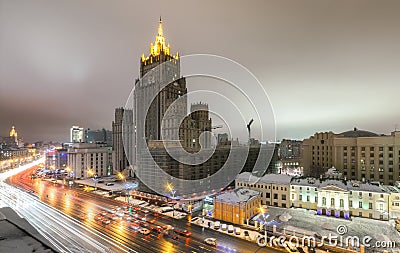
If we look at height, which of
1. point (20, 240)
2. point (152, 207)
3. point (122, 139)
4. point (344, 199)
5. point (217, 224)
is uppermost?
point (20, 240)

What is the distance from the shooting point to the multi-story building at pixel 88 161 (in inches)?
2783

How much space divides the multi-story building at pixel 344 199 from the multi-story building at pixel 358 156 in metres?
22.8

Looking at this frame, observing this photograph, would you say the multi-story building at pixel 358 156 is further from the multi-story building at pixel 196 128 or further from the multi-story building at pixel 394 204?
the multi-story building at pixel 196 128

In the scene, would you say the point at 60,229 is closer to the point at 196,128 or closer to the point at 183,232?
the point at 183,232

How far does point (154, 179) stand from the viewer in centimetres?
4703

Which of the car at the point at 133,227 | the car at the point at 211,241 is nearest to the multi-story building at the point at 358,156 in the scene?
the car at the point at 211,241

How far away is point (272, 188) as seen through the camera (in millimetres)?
38875

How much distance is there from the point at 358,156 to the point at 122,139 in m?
78.3

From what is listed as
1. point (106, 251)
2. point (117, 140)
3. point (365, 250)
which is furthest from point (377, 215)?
point (117, 140)

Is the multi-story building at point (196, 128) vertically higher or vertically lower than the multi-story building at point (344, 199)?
higher

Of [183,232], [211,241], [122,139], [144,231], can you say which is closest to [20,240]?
[211,241]

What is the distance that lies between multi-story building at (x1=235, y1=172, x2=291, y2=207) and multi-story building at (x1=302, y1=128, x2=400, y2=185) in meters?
27.9

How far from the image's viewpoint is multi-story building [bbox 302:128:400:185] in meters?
49.8

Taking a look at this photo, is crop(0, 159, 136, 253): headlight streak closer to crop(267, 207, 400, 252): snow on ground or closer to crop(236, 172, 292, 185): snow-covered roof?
crop(267, 207, 400, 252): snow on ground
